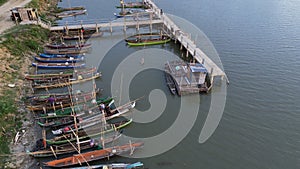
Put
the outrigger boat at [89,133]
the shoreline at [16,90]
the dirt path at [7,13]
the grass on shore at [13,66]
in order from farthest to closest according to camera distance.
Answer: the dirt path at [7,13]
the grass on shore at [13,66]
the outrigger boat at [89,133]
the shoreline at [16,90]

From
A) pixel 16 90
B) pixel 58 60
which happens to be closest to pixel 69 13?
pixel 58 60

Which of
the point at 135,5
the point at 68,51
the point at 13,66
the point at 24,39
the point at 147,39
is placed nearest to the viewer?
the point at 13,66

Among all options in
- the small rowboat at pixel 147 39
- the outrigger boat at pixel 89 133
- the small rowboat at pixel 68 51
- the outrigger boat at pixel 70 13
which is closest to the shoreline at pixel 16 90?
the small rowboat at pixel 68 51

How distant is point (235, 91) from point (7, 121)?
76.1 feet

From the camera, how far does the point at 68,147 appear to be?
1919 cm

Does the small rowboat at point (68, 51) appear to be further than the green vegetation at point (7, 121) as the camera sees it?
Yes

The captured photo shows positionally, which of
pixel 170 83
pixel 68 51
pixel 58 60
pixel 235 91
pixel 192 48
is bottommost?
pixel 235 91

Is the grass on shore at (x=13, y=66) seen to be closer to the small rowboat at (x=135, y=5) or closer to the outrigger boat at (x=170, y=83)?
the outrigger boat at (x=170, y=83)

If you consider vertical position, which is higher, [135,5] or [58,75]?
[135,5]

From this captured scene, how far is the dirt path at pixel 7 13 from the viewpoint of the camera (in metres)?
34.5

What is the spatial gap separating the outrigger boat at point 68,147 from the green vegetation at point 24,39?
15.9 meters

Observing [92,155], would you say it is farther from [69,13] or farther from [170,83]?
[69,13]

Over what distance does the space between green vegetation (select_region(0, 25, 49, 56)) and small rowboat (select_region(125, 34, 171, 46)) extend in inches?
516

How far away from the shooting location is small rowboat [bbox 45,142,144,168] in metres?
17.6
